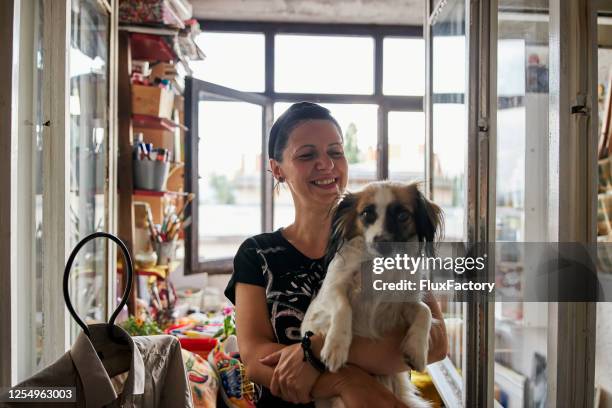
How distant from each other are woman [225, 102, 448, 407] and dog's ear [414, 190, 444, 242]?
13 cm

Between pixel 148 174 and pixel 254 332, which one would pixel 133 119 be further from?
pixel 254 332

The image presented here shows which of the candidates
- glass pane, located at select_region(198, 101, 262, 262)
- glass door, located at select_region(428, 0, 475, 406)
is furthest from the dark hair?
glass pane, located at select_region(198, 101, 262, 262)

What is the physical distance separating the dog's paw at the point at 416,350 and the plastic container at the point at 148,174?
2.04m

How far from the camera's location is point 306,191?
892 mm

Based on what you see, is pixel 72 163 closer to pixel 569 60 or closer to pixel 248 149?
pixel 569 60

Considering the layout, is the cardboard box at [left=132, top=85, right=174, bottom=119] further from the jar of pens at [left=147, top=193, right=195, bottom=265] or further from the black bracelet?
the black bracelet

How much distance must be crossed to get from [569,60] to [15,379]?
1.33m

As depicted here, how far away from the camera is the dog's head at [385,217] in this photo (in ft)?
2.50

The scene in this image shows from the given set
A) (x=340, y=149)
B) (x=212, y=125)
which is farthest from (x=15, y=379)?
(x=212, y=125)

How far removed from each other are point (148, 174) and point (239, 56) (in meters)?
1.70

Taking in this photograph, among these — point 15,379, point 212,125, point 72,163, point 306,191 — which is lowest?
point 15,379

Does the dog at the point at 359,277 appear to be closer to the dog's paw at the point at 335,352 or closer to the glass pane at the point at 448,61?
the dog's paw at the point at 335,352

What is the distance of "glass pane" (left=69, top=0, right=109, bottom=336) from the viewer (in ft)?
5.65

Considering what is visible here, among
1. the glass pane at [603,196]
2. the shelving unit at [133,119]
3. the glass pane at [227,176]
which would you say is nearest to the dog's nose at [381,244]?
the glass pane at [603,196]
